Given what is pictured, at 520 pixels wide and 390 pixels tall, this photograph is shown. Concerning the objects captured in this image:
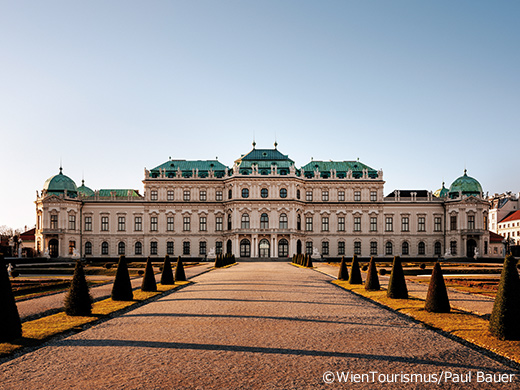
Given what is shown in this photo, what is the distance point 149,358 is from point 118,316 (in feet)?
20.2

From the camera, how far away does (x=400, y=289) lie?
19.5 metres

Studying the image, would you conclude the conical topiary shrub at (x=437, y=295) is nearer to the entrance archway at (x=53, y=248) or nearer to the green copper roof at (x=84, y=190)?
the entrance archway at (x=53, y=248)

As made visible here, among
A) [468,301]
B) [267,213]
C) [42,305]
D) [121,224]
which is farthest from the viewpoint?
[121,224]

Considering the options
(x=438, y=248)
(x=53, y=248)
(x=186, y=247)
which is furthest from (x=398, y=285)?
(x=53, y=248)

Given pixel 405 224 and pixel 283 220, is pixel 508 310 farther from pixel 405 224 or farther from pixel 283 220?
pixel 405 224

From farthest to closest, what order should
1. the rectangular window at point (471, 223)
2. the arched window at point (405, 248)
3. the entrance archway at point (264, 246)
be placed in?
1. the arched window at point (405, 248)
2. the rectangular window at point (471, 223)
3. the entrance archway at point (264, 246)

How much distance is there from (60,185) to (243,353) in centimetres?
6619

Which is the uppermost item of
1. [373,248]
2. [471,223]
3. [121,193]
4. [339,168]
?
[339,168]

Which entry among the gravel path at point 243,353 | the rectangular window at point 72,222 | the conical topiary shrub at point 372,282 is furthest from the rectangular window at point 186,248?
the gravel path at point 243,353

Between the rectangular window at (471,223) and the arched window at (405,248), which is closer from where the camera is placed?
the rectangular window at (471,223)

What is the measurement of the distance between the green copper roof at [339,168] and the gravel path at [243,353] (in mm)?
58833

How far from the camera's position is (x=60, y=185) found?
70.4m

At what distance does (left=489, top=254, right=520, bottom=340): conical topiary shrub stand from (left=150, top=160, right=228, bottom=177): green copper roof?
63409 mm

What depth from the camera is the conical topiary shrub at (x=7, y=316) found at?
37.6ft
